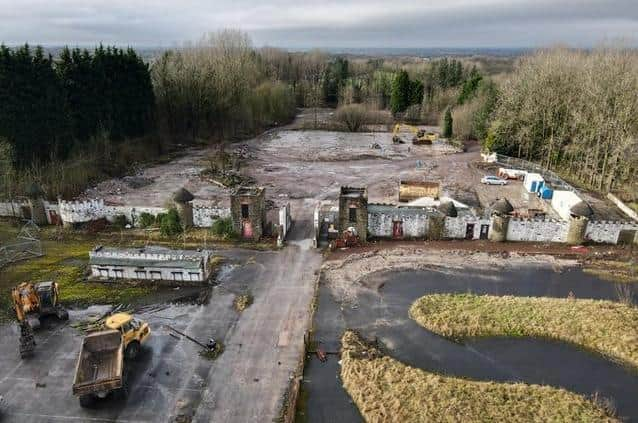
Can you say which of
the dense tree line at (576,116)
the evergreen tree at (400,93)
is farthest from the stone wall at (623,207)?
the evergreen tree at (400,93)

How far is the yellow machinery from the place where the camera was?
1773 cm

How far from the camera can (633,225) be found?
28.7 meters

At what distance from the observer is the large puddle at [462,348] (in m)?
16.8

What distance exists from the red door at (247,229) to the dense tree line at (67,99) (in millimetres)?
20289

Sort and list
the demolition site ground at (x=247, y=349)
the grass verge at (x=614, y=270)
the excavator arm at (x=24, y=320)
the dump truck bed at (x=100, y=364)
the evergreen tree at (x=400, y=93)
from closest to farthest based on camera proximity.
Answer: the dump truck bed at (x=100, y=364)
the demolition site ground at (x=247, y=349)
the excavator arm at (x=24, y=320)
the grass verge at (x=614, y=270)
the evergreen tree at (x=400, y=93)

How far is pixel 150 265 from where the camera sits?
79.4 feet

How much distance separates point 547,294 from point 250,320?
1467 centimetres

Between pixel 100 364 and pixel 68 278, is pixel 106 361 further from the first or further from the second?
pixel 68 278

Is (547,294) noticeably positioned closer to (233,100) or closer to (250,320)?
(250,320)

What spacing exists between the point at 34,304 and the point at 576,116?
43549 millimetres

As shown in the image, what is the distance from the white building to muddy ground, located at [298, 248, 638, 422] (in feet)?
21.5

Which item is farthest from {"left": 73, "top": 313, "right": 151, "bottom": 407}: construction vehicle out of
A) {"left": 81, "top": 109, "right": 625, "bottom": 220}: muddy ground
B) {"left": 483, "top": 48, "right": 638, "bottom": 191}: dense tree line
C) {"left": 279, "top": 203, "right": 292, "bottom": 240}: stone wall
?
{"left": 483, "top": 48, "right": 638, "bottom": 191}: dense tree line

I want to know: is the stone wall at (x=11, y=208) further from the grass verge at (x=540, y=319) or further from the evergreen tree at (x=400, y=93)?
the evergreen tree at (x=400, y=93)

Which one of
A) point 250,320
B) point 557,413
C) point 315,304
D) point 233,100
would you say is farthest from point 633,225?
point 233,100
